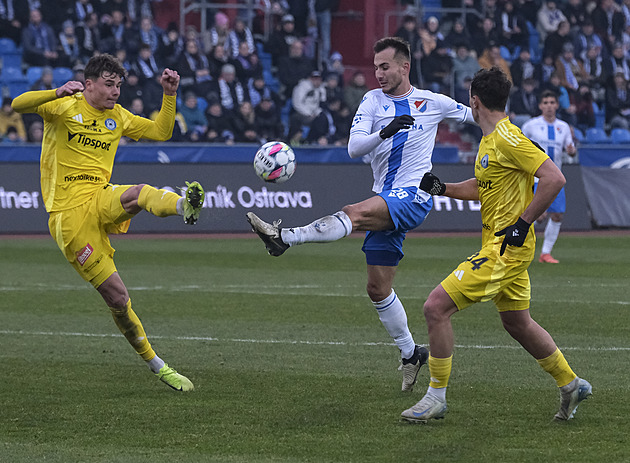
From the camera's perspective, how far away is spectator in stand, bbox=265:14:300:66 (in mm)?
24875

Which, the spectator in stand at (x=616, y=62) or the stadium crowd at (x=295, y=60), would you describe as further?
the spectator in stand at (x=616, y=62)

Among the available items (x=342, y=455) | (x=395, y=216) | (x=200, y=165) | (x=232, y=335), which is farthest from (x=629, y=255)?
(x=342, y=455)

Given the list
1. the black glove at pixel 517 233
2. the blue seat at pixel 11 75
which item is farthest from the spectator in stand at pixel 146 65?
the black glove at pixel 517 233

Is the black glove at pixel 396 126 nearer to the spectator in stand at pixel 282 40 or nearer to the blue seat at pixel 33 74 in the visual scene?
the blue seat at pixel 33 74

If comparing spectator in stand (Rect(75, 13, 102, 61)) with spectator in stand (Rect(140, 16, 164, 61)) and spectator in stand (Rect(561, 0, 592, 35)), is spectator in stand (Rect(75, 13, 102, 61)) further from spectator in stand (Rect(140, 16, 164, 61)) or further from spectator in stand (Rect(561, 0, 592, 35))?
spectator in stand (Rect(561, 0, 592, 35))

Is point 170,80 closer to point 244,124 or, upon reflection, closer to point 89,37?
point 244,124

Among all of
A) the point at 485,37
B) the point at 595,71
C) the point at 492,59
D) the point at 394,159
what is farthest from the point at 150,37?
the point at 394,159

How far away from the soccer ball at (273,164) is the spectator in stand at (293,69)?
17.7 meters

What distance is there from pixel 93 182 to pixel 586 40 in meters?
22.7

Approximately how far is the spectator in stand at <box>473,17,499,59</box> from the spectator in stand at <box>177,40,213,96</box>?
24.3ft

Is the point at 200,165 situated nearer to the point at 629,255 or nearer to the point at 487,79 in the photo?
the point at 629,255

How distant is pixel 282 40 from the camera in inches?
982

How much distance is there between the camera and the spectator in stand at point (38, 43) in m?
22.4

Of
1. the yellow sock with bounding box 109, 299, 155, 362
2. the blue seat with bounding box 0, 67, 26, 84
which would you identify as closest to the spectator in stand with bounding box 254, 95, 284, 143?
the blue seat with bounding box 0, 67, 26, 84
